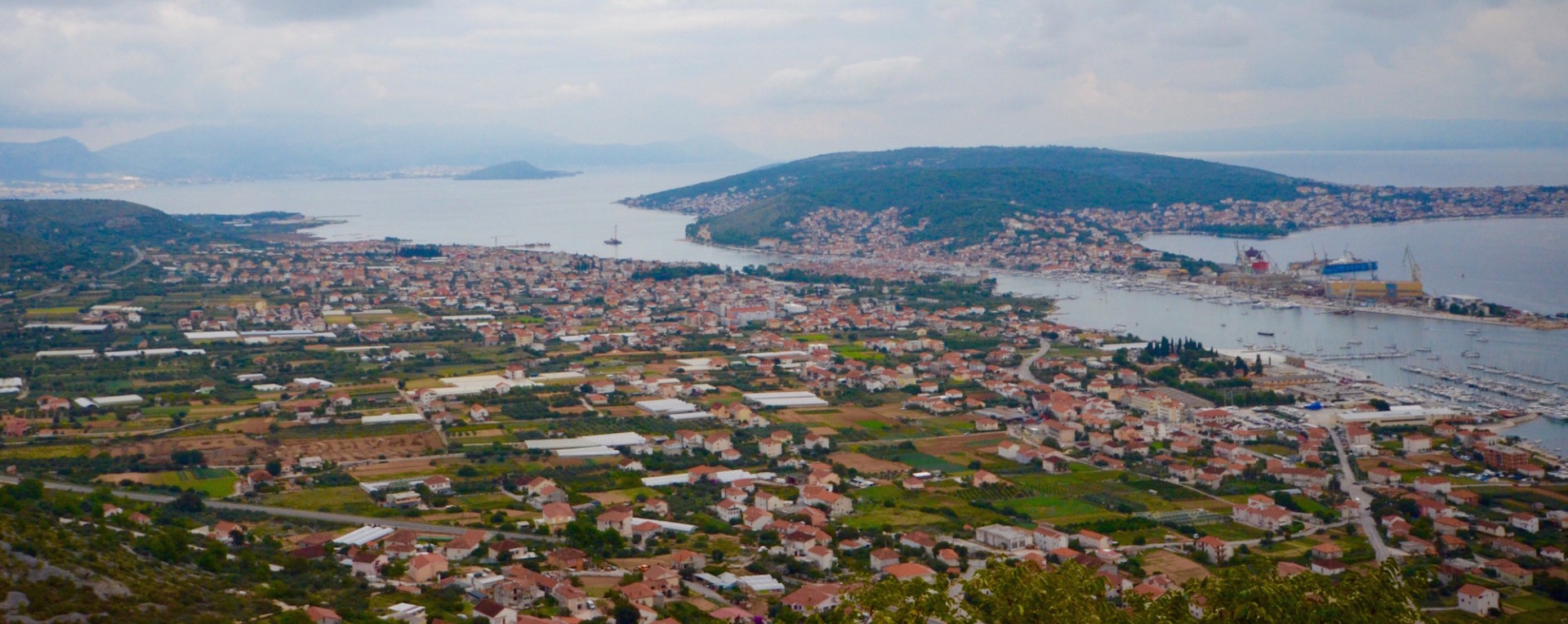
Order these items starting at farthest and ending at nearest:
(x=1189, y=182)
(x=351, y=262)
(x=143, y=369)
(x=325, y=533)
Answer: (x=1189, y=182) < (x=351, y=262) < (x=143, y=369) < (x=325, y=533)

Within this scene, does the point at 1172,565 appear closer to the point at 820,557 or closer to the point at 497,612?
the point at 820,557

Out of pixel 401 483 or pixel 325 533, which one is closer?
pixel 325 533

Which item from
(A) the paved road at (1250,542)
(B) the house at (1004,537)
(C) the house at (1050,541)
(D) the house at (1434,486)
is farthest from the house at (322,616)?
(D) the house at (1434,486)

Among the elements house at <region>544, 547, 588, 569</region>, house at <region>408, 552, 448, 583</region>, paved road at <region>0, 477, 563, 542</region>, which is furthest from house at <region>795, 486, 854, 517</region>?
house at <region>408, 552, 448, 583</region>

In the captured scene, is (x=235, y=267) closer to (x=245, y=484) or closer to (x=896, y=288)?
(x=896, y=288)

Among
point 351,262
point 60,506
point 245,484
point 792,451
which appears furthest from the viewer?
point 351,262

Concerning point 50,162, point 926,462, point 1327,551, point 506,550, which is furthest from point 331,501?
point 50,162

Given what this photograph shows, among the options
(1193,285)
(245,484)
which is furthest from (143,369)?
(1193,285)
